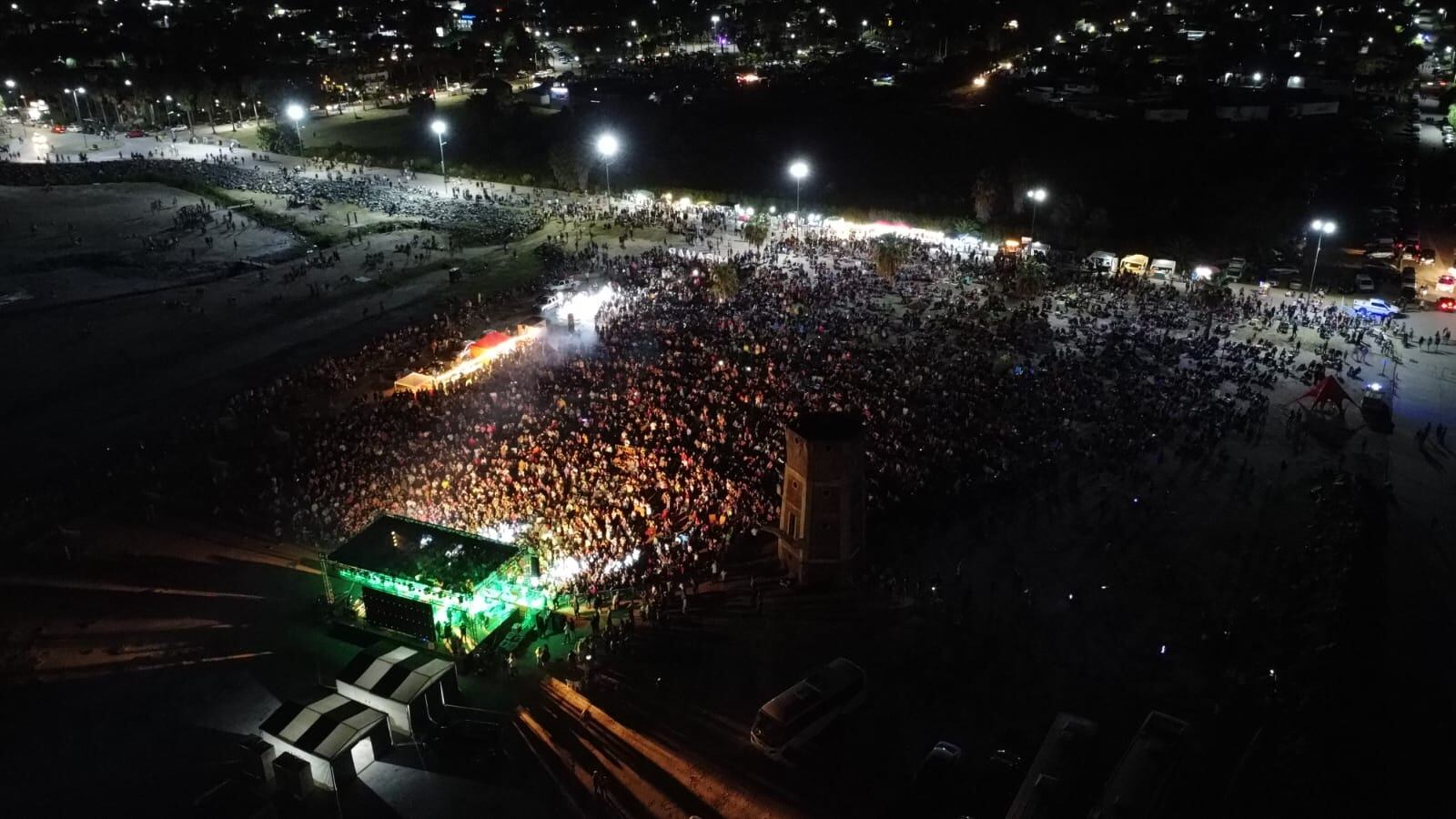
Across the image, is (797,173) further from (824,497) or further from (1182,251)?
(824,497)

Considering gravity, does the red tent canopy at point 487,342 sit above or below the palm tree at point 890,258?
below

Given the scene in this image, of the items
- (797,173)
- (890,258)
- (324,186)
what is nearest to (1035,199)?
(797,173)

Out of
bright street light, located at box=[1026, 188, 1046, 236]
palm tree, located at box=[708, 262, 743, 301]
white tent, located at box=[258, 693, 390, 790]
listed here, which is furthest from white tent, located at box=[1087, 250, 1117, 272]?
white tent, located at box=[258, 693, 390, 790]

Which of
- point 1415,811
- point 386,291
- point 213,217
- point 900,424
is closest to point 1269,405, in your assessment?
point 900,424

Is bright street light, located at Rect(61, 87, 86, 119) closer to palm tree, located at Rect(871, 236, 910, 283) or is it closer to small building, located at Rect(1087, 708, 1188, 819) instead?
palm tree, located at Rect(871, 236, 910, 283)

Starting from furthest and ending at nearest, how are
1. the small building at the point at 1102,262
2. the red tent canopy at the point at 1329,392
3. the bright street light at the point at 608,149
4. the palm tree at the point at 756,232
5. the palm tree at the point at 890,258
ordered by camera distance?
the bright street light at the point at 608,149 < the palm tree at the point at 756,232 < the small building at the point at 1102,262 < the palm tree at the point at 890,258 < the red tent canopy at the point at 1329,392

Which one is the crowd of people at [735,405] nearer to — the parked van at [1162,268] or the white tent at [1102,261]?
the parked van at [1162,268]

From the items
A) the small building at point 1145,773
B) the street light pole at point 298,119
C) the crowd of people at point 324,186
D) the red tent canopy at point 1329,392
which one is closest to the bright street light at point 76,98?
the street light pole at point 298,119
